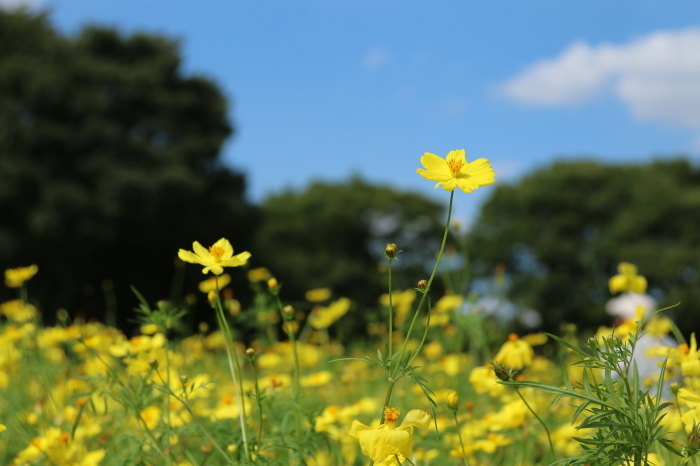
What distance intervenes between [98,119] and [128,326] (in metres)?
5.21

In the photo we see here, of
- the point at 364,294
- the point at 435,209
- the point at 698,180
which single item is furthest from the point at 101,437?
the point at 435,209

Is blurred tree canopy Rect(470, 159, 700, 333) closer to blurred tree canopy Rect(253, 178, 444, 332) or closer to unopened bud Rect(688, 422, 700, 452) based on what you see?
blurred tree canopy Rect(253, 178, 444, 332)

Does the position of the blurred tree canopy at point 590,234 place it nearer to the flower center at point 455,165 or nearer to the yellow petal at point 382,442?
the flower center at point 455,165

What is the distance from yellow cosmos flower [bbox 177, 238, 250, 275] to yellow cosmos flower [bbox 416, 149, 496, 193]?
1.18 feet

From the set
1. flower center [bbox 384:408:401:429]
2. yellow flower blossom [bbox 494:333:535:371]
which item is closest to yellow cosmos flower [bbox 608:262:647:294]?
yellow flower blossom [bbox 494:333:535:371]

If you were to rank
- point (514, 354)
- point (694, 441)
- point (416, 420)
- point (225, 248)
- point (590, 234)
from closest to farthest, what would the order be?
point (694, 441), point (416, 420), point (225, 248), point (514, 354), point (590, 234)

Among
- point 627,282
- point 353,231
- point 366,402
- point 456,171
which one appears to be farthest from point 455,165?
point 353,231

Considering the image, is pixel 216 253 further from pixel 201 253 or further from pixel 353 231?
pixel 353 231

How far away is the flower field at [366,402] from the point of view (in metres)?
1.06

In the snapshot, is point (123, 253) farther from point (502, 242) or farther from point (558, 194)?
point (558, 194)

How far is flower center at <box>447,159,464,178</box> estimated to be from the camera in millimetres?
1190

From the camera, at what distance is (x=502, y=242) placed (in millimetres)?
20906

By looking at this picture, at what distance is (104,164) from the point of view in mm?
14461

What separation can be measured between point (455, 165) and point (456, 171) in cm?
1
